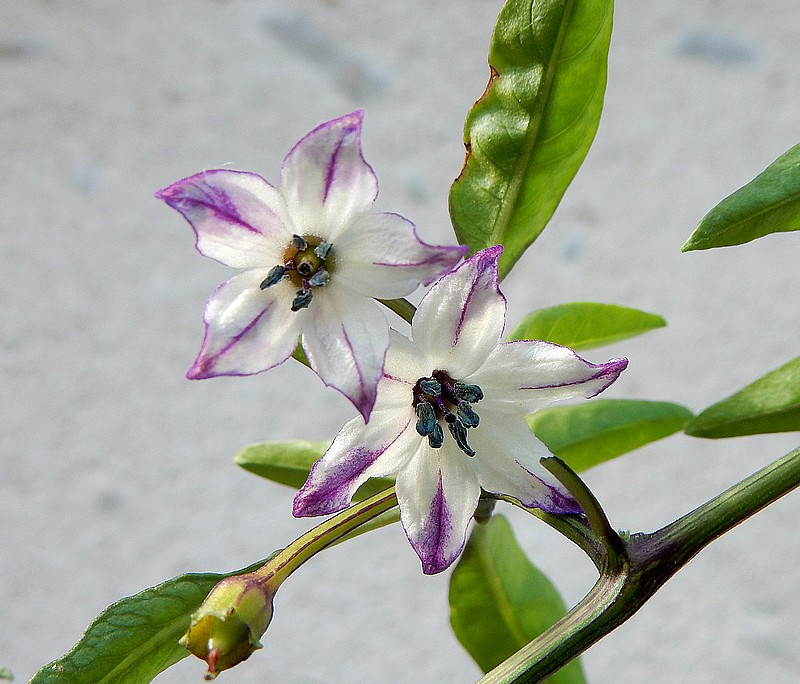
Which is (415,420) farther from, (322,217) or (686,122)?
(686,122)

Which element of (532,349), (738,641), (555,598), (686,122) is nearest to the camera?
(532,349)

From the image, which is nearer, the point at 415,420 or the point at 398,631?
the point at 415,420

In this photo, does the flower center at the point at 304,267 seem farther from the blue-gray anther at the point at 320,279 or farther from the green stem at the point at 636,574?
the green stem at the point at 636,574

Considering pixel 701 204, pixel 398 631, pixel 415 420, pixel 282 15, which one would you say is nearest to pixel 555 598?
pixel 415 420

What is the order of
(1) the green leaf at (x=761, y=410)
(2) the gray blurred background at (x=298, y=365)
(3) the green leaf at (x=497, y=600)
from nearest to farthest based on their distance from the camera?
1. (1) the green leaf at (x=761, y=410)
2. (3) the green leaf at (x=497, y=600)
3. (2) the gray blurred background at (x=298, y=365)

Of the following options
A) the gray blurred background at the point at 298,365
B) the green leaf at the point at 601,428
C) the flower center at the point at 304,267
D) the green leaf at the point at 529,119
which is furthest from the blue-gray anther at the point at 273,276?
the gray blurred background at the point at 298,365

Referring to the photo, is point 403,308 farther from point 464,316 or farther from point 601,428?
point 601,428

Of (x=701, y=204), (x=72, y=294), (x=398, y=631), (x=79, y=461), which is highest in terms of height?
(x=72, y=294)
